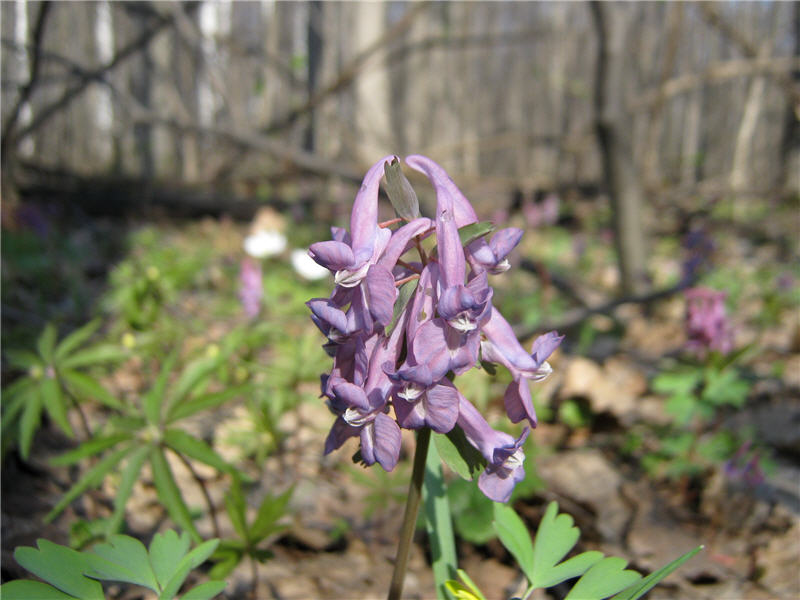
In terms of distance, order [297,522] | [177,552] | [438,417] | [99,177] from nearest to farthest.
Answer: [438,417] < [177,552] < [297,522] < [99,177]

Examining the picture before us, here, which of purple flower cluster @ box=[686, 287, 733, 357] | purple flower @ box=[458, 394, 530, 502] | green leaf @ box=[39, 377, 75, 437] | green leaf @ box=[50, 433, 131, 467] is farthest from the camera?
purple flower cluster @ box=[686, 287, 733, 357]

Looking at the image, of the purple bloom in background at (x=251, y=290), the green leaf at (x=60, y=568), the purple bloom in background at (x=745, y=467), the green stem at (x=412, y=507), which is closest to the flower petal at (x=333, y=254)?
the green stem at (x=412, y=507)

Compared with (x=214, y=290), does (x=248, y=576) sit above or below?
below

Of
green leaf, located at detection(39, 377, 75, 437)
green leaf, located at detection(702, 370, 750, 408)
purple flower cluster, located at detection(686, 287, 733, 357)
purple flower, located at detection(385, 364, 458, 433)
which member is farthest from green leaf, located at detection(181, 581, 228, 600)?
purple flower cluster, located at detection(686, 287, 733, 357)

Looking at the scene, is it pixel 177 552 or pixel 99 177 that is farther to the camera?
pixel 99 177

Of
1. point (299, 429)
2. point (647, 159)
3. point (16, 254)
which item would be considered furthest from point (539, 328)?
point (16, 254)

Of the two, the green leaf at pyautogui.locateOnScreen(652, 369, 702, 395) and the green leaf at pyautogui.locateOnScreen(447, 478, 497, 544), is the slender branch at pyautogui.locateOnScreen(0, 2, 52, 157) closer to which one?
the green leaf at pyautogui.locateOnScreen(447, 478, 497, 544)

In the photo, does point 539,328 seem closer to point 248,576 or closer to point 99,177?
point 248,576
